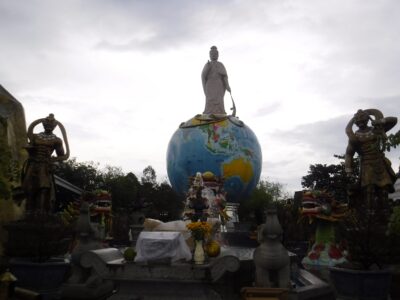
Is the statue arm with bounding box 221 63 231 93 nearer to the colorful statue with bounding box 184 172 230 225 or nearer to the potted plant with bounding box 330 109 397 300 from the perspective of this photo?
the colorful statue with bounding box 184 172 230 225

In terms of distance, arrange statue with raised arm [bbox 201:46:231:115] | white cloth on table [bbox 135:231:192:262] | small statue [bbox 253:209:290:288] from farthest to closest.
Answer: statue with raised arm [bbox 201:46:231:115] → white cloth on table [bbox 135:231:192:262] → small statue [bbox 253:209:290:288]

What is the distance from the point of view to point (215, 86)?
21.8 metres

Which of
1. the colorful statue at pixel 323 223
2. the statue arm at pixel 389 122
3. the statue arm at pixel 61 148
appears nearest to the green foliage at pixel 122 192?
the statue arm at pixel 61 148

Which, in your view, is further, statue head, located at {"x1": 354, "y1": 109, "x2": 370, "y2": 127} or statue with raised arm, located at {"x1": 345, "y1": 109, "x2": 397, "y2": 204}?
statue head, located at {"x1": 354, "y1": 109, "x2": 370, "y2": 127}

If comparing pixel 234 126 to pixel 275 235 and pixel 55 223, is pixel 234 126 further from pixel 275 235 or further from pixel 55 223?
pixel 275 235

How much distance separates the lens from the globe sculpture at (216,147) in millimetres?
20688

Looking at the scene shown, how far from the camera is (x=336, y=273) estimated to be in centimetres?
744

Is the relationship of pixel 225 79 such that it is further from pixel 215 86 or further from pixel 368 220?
pixel 368 220

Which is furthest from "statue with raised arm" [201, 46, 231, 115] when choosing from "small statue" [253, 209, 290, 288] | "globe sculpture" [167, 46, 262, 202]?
"small statue" [253, 209, 290, 288]

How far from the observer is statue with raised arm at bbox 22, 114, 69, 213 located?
10.8 metres

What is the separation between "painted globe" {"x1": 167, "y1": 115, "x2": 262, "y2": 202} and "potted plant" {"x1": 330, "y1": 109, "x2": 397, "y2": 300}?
10.2 metres

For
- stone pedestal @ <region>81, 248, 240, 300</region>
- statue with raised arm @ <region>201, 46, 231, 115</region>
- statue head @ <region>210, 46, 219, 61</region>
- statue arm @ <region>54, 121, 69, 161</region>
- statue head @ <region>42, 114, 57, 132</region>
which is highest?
statue head @ <region>210, 46, 219, 61</region>

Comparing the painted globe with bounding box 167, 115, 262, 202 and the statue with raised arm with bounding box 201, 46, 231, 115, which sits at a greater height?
the statue with raised arm with bounding box 201, 46, 231, 115

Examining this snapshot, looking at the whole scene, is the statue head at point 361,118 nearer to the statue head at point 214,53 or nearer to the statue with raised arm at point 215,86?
the statue with raised arm at point 215,86
